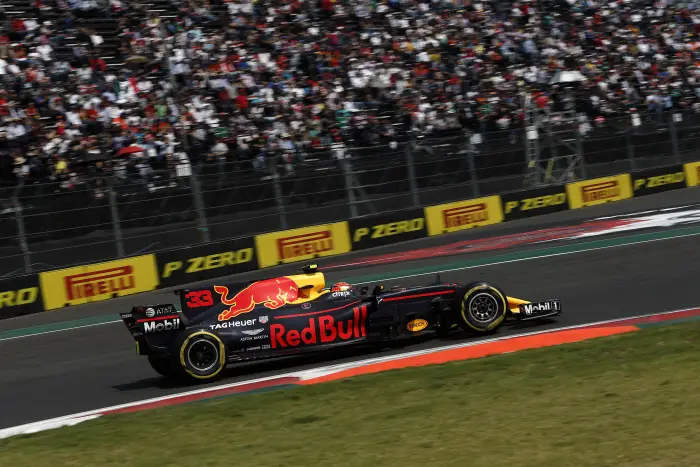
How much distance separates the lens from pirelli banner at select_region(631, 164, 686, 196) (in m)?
22.9

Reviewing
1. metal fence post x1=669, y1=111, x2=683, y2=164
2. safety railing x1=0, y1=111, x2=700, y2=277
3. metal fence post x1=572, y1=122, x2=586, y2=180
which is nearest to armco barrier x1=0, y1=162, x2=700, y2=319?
safety railing x1=0, y1=111, x2=700, y2=277

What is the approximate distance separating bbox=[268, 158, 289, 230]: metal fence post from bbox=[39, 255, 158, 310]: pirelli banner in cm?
249

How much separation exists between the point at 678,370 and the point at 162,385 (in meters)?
4.73

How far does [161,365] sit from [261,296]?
3.80 ft

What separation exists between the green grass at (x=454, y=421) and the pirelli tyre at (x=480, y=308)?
1.19 meters

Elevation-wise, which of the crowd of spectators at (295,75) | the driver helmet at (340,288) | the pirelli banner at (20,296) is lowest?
the driver helmet at (340,288)

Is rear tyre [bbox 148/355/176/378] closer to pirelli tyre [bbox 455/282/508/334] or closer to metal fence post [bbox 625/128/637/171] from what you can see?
pirelli tyre [bbox 455/282/508/334]

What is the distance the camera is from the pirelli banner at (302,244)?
58.3 feet

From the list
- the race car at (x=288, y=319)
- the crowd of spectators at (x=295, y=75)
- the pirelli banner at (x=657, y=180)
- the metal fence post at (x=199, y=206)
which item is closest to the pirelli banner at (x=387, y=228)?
the crowd of spectators at (x=295, y=75)

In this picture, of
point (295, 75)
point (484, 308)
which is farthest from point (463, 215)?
point (484, 308)

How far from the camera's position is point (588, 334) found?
9633 mm

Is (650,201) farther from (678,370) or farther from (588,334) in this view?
(678,370)

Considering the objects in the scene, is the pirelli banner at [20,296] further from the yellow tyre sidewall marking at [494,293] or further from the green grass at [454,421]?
the yellow tyre sidewall marking at [494,293]

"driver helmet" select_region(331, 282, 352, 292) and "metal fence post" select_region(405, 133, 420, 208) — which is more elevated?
"metal fence post" select_region(405, 133, 420, 208)
